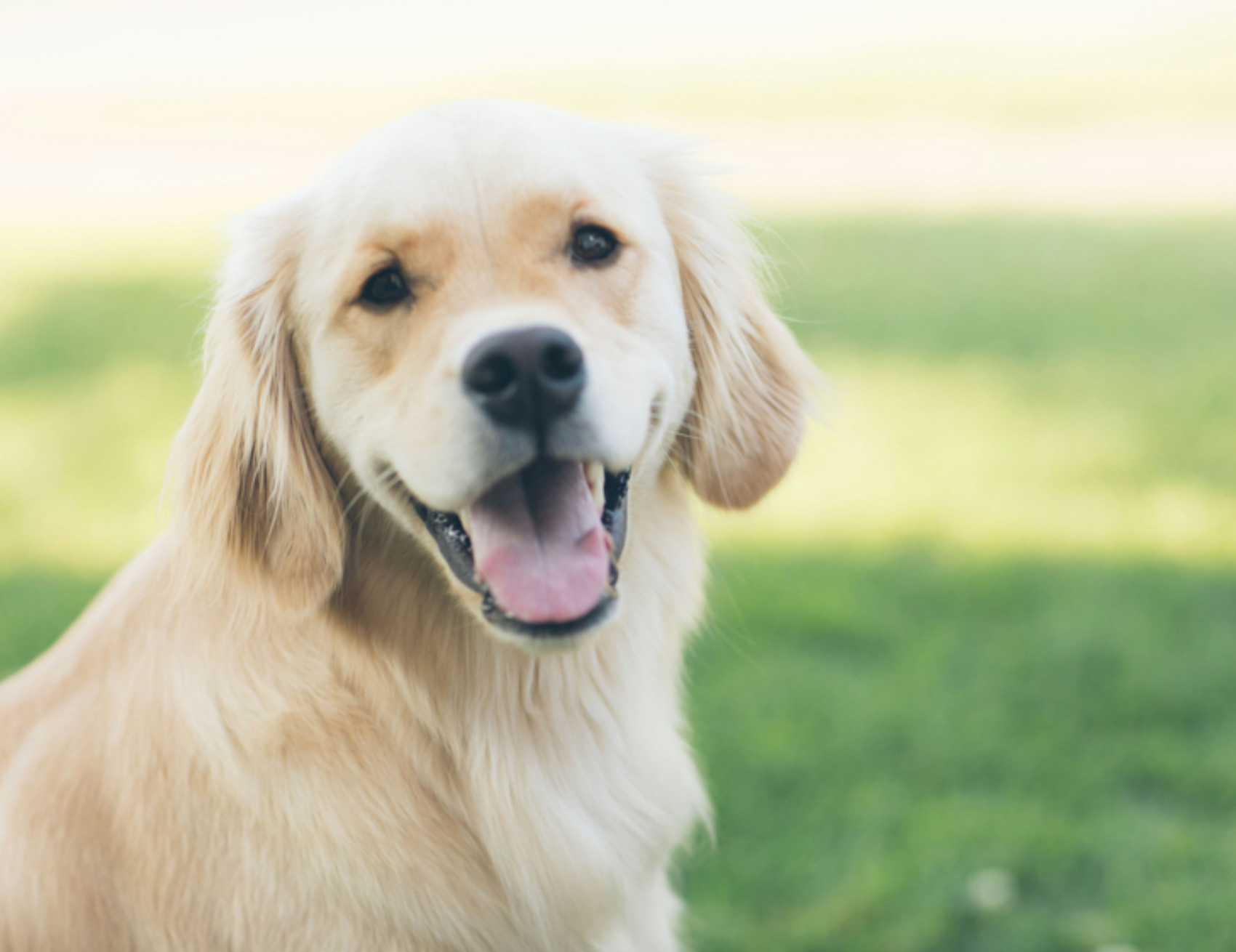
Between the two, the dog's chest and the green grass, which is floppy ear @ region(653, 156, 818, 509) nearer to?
the dog's chest

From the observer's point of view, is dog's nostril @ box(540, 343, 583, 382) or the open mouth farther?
the open mouth

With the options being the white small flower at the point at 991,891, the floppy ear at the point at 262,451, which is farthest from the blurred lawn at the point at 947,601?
the floppy ear at the point at 262,451

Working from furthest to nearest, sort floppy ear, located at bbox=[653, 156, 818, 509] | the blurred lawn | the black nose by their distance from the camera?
1. the blurred lawn
2. floppy ear, located at bbox=[653, 156, 818, 509]
3. the black nose

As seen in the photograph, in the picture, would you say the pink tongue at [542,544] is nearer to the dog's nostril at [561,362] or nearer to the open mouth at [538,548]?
the open mouth at [538,548]

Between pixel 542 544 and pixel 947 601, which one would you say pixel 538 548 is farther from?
pixel 947 601

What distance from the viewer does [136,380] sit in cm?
709

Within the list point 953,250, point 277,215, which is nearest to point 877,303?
point 953,250

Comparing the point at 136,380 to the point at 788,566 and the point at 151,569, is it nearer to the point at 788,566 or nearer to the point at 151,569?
the point at 788,566

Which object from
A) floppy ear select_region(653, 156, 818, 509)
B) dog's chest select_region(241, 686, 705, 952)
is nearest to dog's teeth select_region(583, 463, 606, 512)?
floppy ear select_region(653, 156, 818, 509)

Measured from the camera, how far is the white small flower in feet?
10.1

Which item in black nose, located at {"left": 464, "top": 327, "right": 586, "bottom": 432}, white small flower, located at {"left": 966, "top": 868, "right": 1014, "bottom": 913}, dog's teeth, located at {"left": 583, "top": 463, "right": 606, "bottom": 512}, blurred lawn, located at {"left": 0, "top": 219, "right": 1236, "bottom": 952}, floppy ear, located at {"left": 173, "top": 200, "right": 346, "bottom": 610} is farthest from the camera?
blurred lawn, located at {"left": 0, "top": 219, "right": 1236, "bottom": 952}

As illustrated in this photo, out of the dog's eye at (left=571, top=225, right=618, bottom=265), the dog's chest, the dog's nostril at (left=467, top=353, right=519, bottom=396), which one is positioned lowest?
the dog's chest

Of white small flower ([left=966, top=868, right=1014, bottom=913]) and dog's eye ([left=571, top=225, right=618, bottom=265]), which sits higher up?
dog's eye ([left=571, top=225, right=618, bottom=265])

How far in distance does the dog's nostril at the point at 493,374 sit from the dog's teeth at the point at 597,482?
0.91 ft
